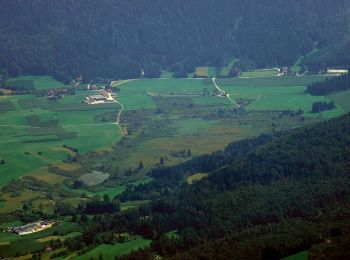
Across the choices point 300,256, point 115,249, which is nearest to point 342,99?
point 115,249

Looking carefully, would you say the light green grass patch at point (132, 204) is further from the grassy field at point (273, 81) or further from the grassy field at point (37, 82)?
the grassy field at point (37, 82)

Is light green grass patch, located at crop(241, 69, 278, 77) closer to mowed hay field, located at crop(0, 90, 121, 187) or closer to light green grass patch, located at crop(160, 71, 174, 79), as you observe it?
light green grass patch, located at crop(160, 71, 174, 79)

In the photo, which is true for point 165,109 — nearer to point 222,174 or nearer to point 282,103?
point 282,103

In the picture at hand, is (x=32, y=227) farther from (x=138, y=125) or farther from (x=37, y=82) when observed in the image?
(x=37, y=82)

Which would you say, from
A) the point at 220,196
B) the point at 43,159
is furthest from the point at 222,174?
the point at 43,159

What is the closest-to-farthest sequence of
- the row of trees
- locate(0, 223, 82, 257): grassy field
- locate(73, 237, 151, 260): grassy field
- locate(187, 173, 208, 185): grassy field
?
locate(73, 237, 151, 260): grassy field → locate(0, 223, 82, 257): grassy field → locate(187, 173, 208, 185): grassy field → the row of trees

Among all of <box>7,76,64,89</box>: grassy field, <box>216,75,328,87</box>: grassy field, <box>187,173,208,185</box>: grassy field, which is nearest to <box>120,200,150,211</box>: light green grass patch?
<box>187,173,208,185</box>: grassy field
